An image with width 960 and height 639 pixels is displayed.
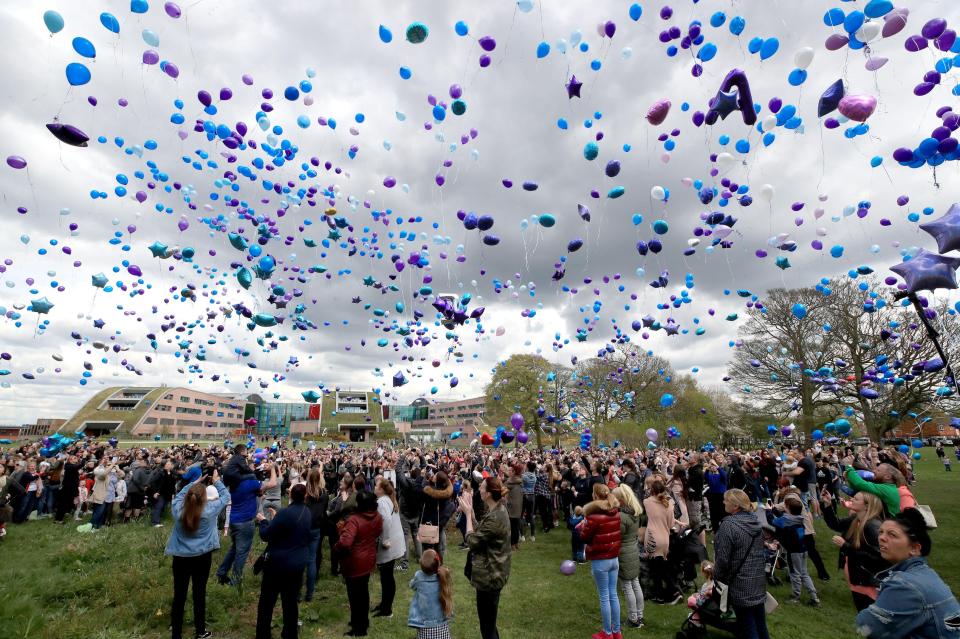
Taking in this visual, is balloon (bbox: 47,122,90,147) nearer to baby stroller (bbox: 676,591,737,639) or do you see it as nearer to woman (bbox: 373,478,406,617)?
woman (bbox: 373,478,406,617)

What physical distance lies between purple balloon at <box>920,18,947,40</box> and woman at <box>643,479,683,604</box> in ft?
23.9

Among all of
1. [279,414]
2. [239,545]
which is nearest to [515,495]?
[239,545]

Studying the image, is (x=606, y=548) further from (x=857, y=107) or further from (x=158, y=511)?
(x=158, y=511)

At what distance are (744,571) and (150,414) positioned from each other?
240 ft

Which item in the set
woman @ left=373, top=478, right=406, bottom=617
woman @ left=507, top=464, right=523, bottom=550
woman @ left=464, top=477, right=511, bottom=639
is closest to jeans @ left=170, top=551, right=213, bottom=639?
woman @ left=373, top=478, right=406, bottom=617

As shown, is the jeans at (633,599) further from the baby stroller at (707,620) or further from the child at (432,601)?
the child at (432,601)

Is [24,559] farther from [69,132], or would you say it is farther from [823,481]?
[823,481]

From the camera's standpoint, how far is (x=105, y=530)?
402 inches

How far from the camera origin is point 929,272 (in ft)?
19.6

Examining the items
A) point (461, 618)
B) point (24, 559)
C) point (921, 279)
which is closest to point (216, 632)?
point (461, 618)

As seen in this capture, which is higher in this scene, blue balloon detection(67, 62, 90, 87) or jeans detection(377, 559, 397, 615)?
blue balloon detection(67, 62, 90, 87)

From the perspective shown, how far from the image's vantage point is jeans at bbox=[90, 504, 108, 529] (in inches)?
428

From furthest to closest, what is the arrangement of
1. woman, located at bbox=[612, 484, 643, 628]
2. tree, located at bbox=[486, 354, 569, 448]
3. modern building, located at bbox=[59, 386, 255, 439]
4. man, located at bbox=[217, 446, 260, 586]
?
modern building, located at bbox=[59, 386, 255, 439] → tree, located at bbox=[486, 354, 569, 448] → man, located at bbox=[217, 446, 260, 586] → woman, located at bbox=[612, 484, 643, 628]

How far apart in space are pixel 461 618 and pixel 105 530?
30.5 feet
